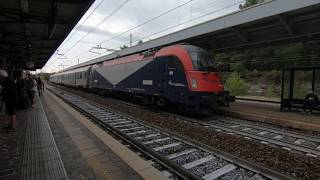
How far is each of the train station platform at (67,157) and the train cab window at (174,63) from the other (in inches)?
221

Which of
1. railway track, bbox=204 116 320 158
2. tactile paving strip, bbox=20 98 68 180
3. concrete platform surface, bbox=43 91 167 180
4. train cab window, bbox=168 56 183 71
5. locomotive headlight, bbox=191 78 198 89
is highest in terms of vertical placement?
train cab window, bbox=168 56 183 71

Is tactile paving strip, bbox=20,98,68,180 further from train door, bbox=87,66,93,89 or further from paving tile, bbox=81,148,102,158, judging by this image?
train door, bbox=87,66,93,89

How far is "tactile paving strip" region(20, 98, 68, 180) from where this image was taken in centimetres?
514

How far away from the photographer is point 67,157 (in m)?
6.44

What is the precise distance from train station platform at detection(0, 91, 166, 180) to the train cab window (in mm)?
5607

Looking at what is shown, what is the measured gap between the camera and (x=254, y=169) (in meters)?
5.94

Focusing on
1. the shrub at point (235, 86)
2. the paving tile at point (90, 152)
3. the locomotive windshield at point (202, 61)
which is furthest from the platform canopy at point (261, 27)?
the shrub at point (235, 86)

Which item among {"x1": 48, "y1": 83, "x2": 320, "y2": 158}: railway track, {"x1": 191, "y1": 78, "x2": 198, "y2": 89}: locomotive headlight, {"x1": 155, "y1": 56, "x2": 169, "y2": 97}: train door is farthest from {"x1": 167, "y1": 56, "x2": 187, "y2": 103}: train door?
{"x1": 48, "y1": 83, "x2": 320, "y2": 158}: railway track

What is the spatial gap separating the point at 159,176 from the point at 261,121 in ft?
28.4

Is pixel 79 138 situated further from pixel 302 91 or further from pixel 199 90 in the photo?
pixel 302 91

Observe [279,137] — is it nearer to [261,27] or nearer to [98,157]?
[98,157]

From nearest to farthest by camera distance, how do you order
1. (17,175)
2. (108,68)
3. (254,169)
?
(17,175) → (254,169) → (108,68)

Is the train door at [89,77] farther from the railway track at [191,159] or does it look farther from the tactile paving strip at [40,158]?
the tactile paving strip at [40,158]

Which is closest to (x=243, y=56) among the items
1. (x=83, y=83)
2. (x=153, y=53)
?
(x=83, y=83)
